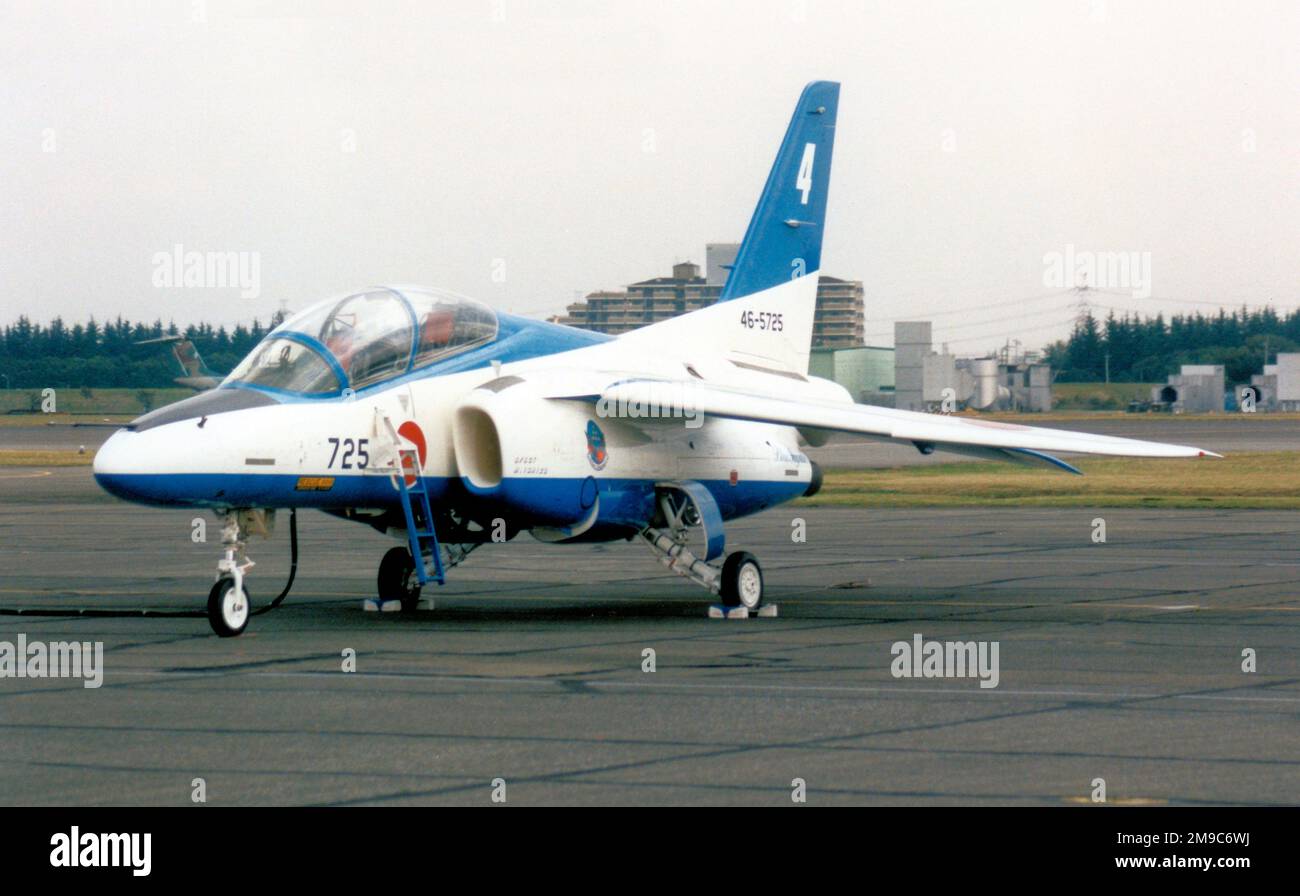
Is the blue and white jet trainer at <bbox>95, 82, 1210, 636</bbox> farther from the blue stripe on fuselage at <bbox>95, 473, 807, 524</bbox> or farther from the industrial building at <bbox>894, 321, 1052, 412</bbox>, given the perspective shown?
the industrial building at <bbox>894, 321, 1052, 412</bbox>

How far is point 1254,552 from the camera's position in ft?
74.7

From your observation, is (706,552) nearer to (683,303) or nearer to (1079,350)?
(683,303)

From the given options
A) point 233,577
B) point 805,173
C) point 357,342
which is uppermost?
point 805,173

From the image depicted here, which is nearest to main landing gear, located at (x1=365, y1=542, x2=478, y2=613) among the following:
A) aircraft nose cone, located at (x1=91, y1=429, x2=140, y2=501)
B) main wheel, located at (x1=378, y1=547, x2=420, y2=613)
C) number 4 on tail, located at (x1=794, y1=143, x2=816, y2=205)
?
main wheel, located at (x1=378, y1=547, x2=420, y2=613)

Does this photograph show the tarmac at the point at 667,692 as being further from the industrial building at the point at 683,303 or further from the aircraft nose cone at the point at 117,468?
the industrial building at the point at 683,303

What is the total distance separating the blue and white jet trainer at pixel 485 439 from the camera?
13609 millimetres

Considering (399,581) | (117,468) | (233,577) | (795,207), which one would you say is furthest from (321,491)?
(795,207)

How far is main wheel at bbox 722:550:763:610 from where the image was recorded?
52.1 feet

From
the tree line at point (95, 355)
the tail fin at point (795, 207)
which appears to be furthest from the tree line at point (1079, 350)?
the tail fin at point (795, 207)

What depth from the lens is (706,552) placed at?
16.2 m

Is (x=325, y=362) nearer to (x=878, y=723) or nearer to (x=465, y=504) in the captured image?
(x=465, y=504)

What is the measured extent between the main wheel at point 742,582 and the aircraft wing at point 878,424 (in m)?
1.42

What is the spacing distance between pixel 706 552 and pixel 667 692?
16.9ft
